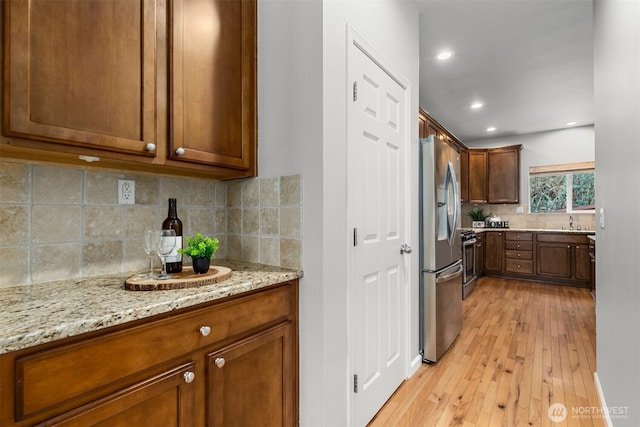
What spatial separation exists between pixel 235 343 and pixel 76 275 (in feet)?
2.36

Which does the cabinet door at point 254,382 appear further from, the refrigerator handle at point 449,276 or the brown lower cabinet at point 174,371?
the refrigerator handle at point 449,276

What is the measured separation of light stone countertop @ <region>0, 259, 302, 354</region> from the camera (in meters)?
0.71

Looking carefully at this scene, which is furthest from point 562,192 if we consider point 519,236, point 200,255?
point 200,255

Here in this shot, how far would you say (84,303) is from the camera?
910 millimetres

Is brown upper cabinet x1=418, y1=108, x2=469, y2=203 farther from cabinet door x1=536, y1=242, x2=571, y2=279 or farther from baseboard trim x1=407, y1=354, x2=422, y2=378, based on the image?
baseboard trim x1=407, y1=354, x2=422, y2=378

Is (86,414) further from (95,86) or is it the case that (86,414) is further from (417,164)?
(417,164)

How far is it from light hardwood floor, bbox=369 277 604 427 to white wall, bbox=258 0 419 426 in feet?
2.06

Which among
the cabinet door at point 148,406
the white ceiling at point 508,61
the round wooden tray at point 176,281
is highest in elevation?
the white ceiling at point 508,61

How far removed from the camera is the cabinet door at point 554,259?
16.3ft

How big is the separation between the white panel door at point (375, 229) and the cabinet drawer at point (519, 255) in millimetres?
4296

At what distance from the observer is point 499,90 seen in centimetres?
398

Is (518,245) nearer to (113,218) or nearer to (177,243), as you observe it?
(177,243)

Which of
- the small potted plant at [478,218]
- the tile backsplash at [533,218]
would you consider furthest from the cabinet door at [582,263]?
the small potted plant at [478,218]

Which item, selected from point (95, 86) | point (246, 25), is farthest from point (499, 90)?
point (95, 86)
